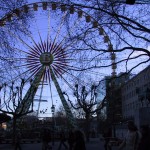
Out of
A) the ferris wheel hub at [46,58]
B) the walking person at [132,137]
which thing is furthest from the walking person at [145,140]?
the ferris wheel hub at [46,58]

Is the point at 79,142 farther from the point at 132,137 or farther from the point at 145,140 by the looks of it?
the point at 145,140

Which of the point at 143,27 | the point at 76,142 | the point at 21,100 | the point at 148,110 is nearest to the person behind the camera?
the point at 76,142

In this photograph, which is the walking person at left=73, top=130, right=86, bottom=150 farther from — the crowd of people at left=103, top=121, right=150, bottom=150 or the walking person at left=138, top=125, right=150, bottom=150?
the walking person at left=138, top=125, right=150, bottom=150

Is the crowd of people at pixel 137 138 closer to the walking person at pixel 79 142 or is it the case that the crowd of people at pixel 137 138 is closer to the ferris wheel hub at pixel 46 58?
the walking person at pixel 79 142

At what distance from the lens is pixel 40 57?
127 ft

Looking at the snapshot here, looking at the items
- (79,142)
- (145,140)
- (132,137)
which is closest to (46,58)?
(79,142)

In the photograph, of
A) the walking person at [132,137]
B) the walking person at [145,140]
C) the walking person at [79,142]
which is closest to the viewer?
the walking person at [145,140]

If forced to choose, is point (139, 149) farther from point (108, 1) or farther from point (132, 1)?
point (108, 1)

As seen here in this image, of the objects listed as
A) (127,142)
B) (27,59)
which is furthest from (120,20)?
(27,59)

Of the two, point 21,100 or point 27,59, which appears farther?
point 21,100

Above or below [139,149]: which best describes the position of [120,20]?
above

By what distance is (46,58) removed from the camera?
37719 mm

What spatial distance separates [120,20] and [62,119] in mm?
112969

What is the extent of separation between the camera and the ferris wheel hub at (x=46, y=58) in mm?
37641
